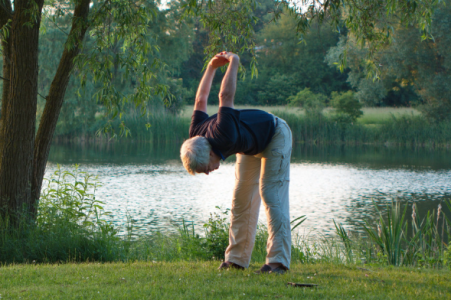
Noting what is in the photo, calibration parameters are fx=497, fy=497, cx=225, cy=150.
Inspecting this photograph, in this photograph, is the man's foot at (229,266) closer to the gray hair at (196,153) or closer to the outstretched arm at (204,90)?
the gray hair at (196,153)

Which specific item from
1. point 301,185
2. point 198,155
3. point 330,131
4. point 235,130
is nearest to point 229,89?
point 235,130

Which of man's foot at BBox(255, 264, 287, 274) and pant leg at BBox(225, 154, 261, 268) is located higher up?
pant leg at BBox(225, 154, 261, 268)

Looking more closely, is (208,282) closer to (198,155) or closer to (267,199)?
(267,199)

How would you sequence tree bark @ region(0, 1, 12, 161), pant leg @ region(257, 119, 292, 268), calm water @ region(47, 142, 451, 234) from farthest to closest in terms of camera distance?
calm water @ region(47, 142, 451, 234) → tree bark @ region(0, 1, 12, 161) → pant leg @ region(257, 119, 292, 268)

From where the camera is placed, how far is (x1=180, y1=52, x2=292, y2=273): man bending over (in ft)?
11.7

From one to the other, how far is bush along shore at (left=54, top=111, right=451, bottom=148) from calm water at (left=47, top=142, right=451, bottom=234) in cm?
381

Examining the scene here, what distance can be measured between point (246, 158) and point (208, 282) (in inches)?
42.1

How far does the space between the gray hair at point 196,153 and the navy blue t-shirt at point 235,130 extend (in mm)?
80

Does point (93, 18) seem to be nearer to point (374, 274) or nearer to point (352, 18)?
point (352, 18)

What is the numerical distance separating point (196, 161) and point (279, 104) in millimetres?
49214

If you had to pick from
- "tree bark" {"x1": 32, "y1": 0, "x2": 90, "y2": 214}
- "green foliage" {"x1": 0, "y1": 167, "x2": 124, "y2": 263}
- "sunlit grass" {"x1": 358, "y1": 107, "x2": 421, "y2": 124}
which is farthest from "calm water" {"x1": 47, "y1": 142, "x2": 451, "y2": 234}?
"sunlit grass" {"x1": 358, "y1": 107, "x2": 421, "y2": 124}

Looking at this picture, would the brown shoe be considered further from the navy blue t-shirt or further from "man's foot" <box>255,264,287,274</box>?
the navy blue t-shirt

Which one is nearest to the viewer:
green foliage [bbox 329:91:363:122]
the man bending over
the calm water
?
the man bending over

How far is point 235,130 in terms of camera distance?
140 inches
